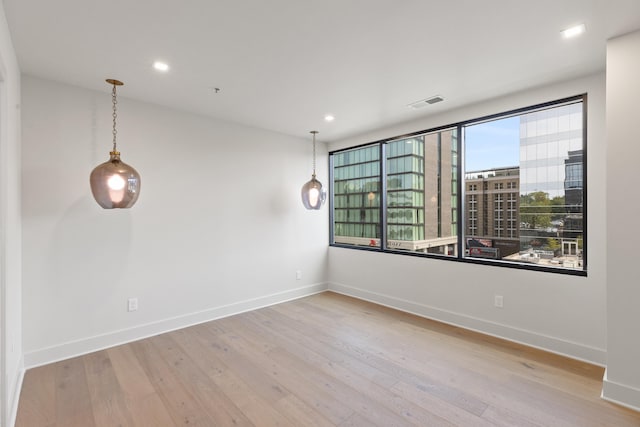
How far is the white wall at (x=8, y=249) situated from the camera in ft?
5.79

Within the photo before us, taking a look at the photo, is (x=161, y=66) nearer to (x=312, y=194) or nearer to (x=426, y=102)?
(x=312, y=194)

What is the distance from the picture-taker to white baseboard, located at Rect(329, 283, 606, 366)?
9.04ft

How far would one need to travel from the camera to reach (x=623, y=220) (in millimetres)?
2139

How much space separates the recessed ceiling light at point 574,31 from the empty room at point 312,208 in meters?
0.03

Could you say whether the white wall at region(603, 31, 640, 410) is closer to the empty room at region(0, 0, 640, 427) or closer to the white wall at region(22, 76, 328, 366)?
the empty room at region(0, 0, 640, 427)

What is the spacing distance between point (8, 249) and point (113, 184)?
88 cm

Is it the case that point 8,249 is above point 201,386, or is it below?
above

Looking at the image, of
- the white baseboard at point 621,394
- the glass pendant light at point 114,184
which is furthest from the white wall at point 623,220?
the glass pendant light at point 114,184

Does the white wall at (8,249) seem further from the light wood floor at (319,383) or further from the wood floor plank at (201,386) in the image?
the wood floor plank at (201,386)

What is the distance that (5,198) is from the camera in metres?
1.87

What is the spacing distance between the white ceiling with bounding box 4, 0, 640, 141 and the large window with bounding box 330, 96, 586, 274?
470mm

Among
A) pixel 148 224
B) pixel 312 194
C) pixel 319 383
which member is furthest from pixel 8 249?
pixel 312 194

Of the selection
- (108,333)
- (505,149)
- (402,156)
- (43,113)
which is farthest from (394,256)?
(43,113)

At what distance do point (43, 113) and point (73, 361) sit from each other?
2.29 meters
